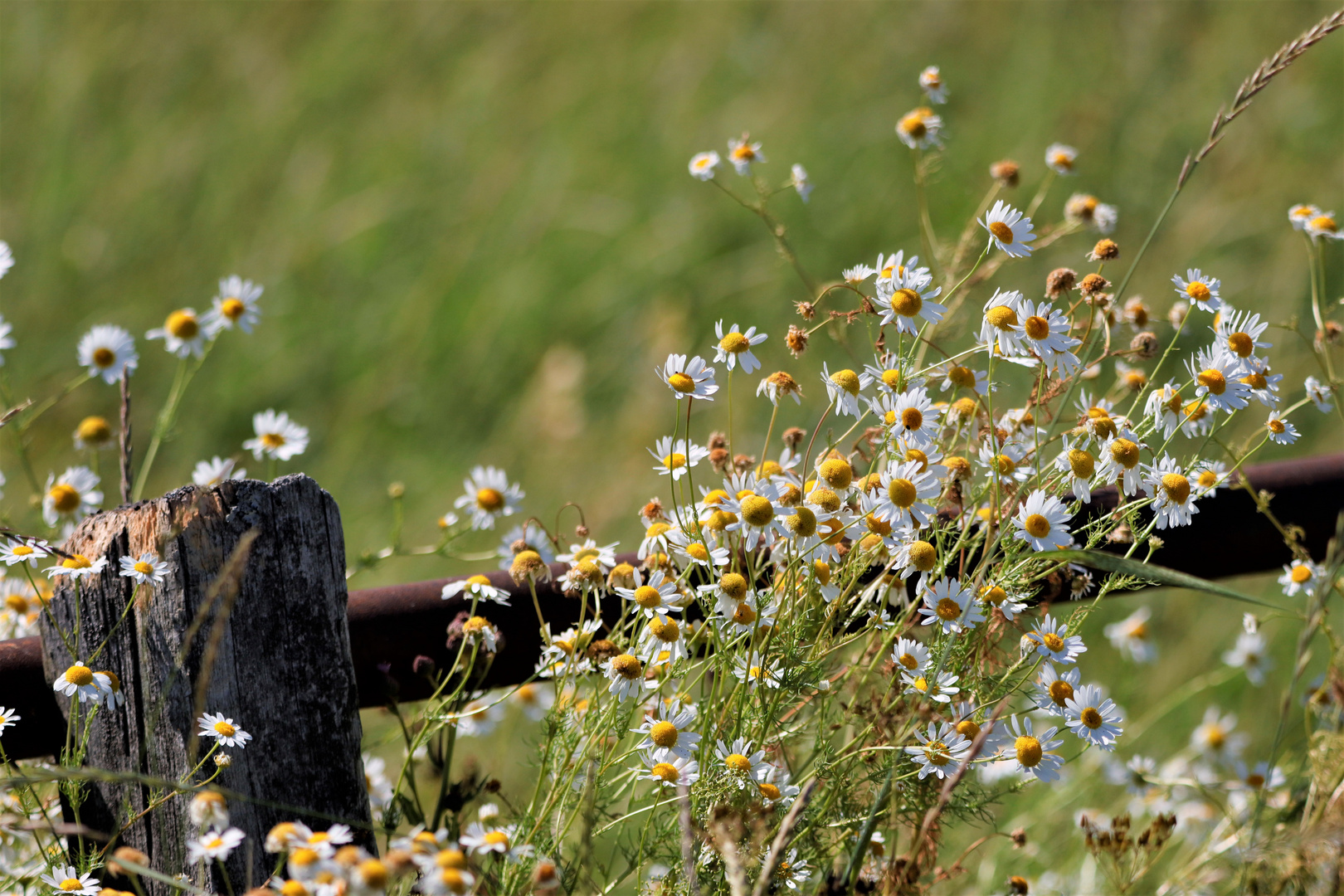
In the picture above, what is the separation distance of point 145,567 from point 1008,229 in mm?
1082

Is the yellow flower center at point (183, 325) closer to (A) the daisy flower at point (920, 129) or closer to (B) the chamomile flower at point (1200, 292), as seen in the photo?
(A) the daisy flower at point (920, 129)

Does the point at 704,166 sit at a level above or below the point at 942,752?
above

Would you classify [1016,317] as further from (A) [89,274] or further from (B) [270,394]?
(A) [89,274]

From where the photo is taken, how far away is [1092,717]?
1.34 m

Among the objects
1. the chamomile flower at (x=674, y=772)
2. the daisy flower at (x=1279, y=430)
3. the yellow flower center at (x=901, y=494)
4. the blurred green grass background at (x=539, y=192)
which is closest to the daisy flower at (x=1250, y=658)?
the blurred green grass background at (x=539, y=192)

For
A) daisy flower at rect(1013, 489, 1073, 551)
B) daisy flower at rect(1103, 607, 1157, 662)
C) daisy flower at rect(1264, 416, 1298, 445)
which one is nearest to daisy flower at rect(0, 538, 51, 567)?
daisy flower at rect(1013, 489, 1073, 551)

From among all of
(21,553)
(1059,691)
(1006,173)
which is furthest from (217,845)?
(1006,173)

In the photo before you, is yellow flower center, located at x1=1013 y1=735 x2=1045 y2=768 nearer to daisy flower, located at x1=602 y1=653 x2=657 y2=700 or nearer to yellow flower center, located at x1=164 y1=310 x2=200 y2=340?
daisy flower, located at x1=602 y1=653 x2=657 y2=700

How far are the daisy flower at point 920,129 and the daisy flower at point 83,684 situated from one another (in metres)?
1.45

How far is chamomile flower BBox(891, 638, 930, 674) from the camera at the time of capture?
1.31 meters

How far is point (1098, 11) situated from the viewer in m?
6.05

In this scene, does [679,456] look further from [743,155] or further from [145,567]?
[743,155]

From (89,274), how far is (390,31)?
2491 millimetres

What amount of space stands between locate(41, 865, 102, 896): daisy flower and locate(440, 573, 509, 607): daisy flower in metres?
0.51
